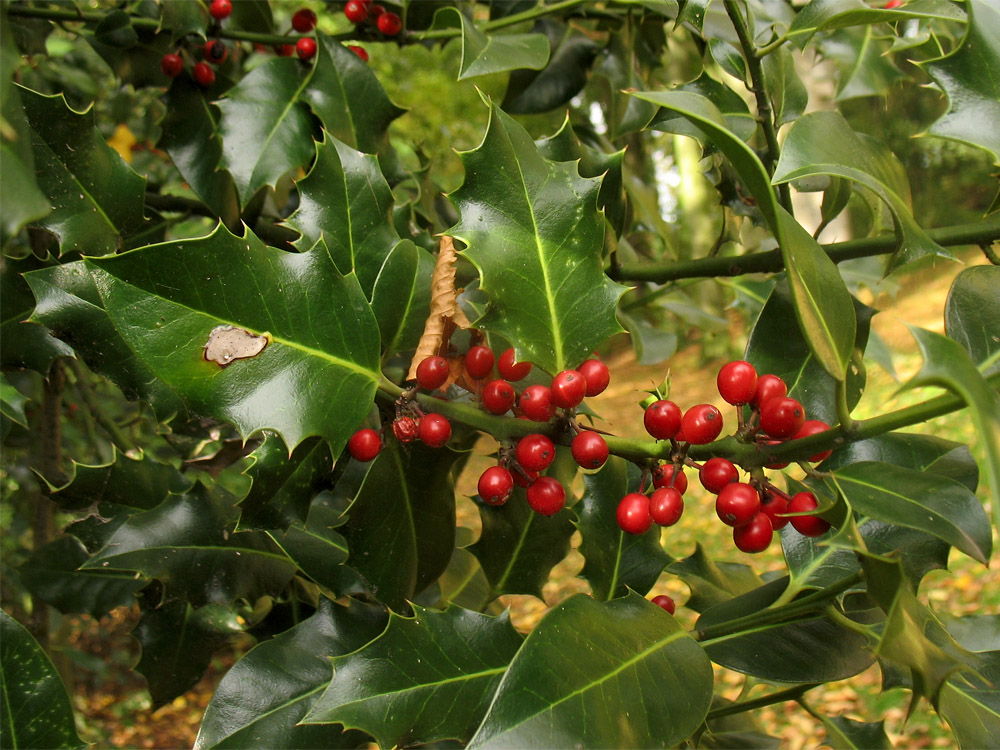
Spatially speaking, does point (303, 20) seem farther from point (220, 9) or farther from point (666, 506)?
point (666, 506)

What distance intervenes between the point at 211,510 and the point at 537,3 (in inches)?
45.8

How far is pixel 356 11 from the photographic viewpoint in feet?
4.81

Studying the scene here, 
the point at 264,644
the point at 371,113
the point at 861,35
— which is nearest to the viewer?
the point at 264,644

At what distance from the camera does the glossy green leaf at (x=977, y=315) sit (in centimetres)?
78

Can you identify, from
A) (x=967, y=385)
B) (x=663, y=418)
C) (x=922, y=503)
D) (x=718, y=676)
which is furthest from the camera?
(x=718, y=676)

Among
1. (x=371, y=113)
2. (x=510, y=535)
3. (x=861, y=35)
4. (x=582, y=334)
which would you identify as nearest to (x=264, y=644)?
(x=510, y=535)

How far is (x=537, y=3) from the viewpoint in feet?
5.07

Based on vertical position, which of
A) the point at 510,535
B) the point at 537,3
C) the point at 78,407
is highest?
the point at 537,3

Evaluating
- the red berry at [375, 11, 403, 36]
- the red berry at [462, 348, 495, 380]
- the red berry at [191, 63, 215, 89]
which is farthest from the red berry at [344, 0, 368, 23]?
the red berry at [462, 348, 495, 380]

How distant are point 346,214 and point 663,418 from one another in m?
0.47

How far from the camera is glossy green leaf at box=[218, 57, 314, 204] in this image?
4.08 ft

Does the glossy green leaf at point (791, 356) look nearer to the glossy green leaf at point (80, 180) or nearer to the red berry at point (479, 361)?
the red berry at point (479, 361)

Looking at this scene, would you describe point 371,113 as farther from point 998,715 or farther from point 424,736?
point 998,715

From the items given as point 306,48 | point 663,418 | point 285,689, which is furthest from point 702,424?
point 306,48
